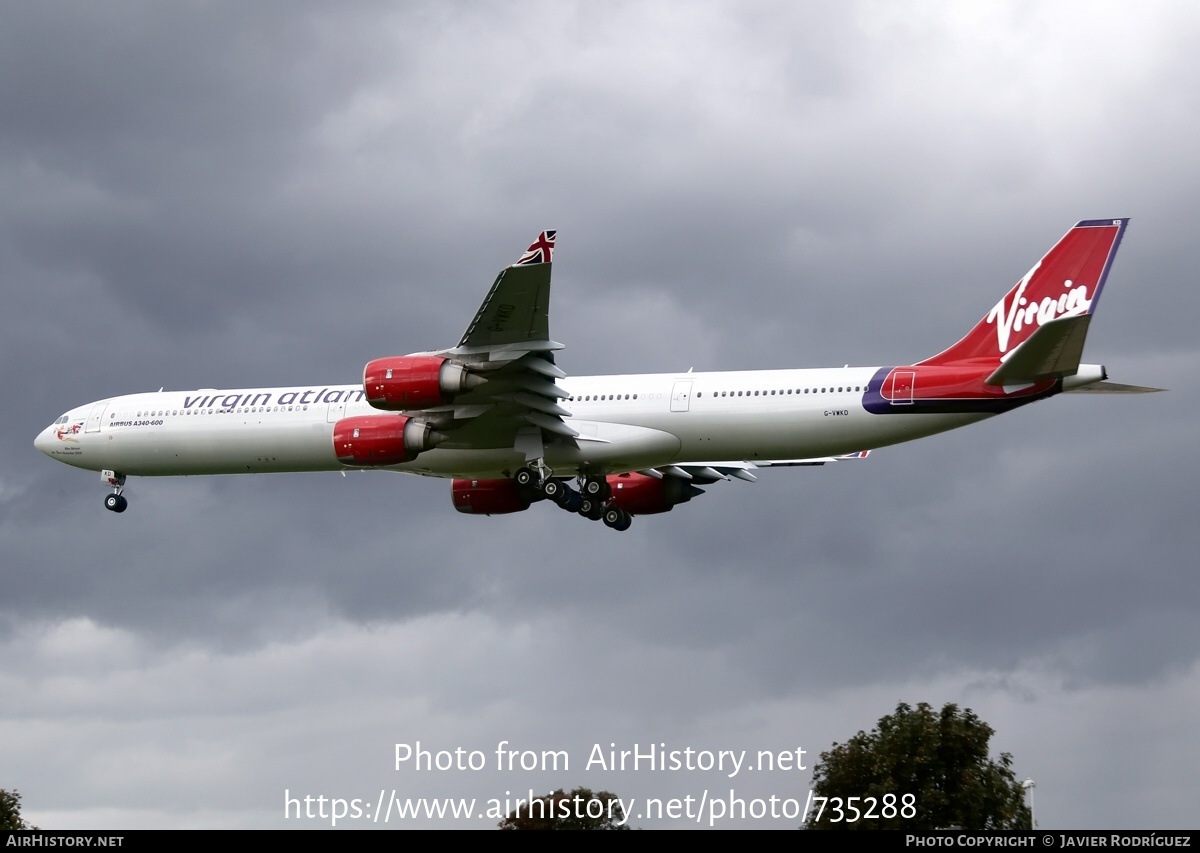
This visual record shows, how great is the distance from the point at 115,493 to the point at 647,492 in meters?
18.1

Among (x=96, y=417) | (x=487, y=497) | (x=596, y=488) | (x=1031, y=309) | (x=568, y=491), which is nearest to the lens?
(x=1031, y=309)

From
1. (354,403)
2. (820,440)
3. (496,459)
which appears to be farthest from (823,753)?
(354,403)

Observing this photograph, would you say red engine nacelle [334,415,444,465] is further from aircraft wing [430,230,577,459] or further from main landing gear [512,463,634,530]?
main landing gear [512,463,634,530]

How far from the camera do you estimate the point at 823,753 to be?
47312 millimetres

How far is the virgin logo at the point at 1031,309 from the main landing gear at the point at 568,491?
1305cm

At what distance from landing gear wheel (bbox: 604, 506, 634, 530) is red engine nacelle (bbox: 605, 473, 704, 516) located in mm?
635

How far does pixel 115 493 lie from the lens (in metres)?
56.0

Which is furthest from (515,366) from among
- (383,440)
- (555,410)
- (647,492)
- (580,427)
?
(647,492)

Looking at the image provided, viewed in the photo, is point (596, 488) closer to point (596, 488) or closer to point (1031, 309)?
point (596, 488)

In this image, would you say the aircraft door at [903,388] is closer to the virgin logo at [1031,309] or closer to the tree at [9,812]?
the virgin logo at [1031,309]

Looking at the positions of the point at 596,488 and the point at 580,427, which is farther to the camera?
the point at 596,488
